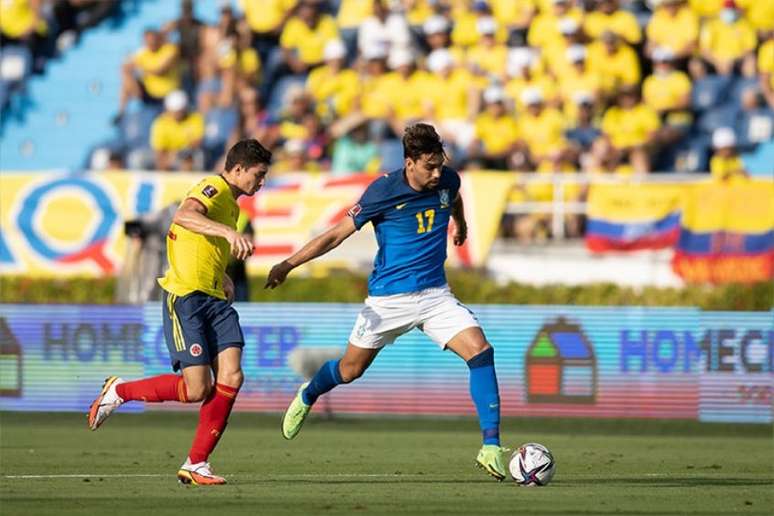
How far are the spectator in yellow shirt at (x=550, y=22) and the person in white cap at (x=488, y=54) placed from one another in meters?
0.50

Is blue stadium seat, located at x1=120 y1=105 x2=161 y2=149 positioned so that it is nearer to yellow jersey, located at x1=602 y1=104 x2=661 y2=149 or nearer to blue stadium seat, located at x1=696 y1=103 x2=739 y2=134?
yellow jersey, located at x1=602 y1=104 x2=661 y2=149

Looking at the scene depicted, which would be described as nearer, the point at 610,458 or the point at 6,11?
the point at 610,458

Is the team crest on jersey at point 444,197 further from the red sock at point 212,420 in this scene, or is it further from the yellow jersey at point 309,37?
the yellow jersey at point 309,37

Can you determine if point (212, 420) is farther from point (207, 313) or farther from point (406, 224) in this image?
point (406, 224)

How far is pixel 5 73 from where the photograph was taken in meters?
26.5

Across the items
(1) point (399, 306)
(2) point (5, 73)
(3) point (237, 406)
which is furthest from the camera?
(2) point (5, 73)

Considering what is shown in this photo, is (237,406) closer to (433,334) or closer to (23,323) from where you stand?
(23,323)

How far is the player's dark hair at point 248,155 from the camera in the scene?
408 inches

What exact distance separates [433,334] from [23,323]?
26.7 ft

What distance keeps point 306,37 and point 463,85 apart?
10.0 feet

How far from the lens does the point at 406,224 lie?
1092cm

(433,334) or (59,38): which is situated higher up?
(59,38)

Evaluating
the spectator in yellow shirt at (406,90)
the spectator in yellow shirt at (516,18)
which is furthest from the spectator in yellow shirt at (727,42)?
the spectator in yellow shirt at (406,90)

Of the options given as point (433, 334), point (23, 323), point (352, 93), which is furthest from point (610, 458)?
point (352, 93)
